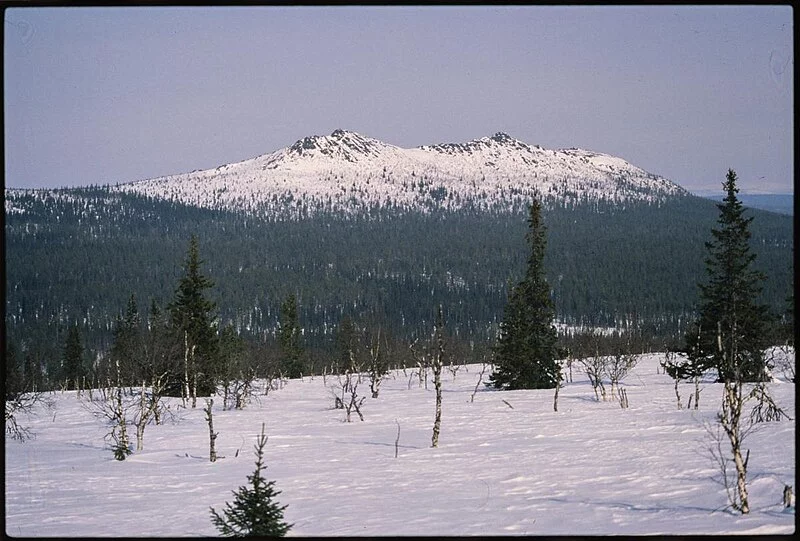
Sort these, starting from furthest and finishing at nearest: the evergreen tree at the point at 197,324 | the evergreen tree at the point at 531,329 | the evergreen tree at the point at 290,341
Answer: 1. the evergreen tree at the point at 290,341
2. the evergreen tree at the point at 531,329
3. the evergreen tree at the point at 197,324

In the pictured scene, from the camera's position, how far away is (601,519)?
11.1m

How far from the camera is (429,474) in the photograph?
1698 cm

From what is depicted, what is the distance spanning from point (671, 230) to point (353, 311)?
90846 mm

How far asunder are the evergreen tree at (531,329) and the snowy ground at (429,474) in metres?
5.11

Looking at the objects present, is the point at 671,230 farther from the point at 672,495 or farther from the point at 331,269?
the point at 672,495

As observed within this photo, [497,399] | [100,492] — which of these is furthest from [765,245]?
[100,492]

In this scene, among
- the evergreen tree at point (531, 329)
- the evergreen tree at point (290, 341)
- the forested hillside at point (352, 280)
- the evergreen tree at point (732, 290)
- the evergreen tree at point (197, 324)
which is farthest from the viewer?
the forested hillside at point (352, 280)

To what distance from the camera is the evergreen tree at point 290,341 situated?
2438 inches

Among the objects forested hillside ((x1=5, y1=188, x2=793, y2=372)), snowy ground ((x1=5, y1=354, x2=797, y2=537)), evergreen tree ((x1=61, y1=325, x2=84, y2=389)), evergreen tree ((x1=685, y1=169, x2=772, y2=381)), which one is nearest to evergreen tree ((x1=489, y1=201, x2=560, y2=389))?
snowy ground ((x1=5, y1=354, x2=797, y2=537))

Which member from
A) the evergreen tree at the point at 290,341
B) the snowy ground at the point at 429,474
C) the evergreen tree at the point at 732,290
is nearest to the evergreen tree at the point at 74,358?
the evergreen tree at the point at 290,341

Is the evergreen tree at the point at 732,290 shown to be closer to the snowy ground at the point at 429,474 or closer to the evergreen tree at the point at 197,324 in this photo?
the snowy ground at the point at 429,474

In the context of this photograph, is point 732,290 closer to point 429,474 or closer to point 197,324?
point 429,474

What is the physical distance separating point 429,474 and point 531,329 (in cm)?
2106

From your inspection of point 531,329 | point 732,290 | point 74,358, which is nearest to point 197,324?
point 531,329
